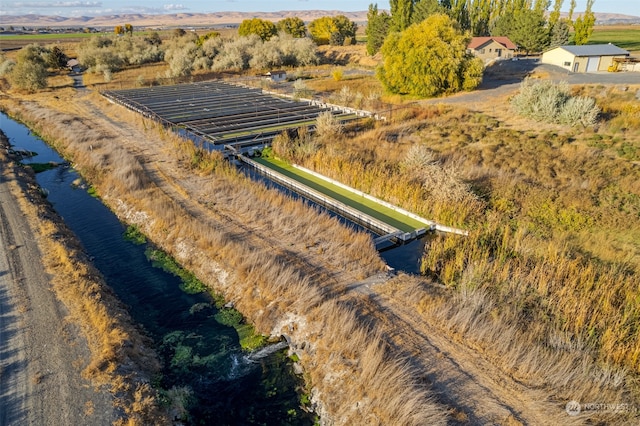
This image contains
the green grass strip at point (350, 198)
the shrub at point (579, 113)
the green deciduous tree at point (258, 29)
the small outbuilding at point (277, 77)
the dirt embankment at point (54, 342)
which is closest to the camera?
the dirt embankment at point (54, 342)

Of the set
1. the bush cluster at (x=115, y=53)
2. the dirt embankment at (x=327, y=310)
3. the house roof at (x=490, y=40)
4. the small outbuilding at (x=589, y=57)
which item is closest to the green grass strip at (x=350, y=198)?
the dirt embankment at (x=327, y=310)

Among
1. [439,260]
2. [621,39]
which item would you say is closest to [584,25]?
[621,39]

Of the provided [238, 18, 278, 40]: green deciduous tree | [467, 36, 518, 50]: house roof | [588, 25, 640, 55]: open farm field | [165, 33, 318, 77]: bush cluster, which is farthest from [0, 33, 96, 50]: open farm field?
[588, 25, 640, 55]: open farm field

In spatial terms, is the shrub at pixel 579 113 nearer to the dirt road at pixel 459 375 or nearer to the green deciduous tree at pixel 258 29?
the dirt road at pixel 459 375

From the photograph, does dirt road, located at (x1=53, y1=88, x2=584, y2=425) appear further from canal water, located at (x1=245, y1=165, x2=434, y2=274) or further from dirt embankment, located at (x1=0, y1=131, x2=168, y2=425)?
dirt embankment, located at (x1=0, y1=131, x2=168, y2=425)

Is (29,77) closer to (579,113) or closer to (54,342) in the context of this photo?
(54,342)
